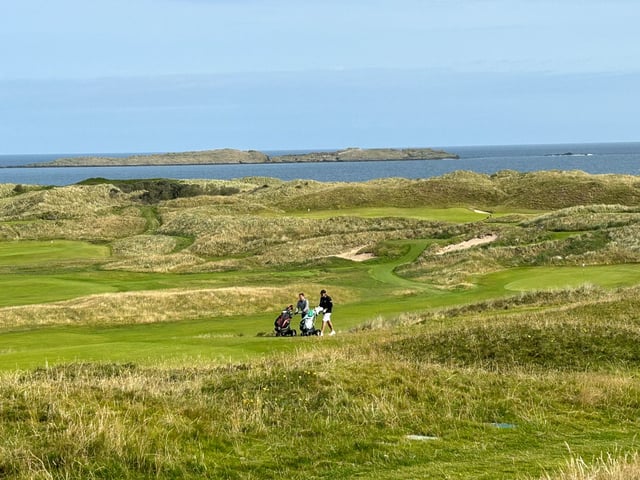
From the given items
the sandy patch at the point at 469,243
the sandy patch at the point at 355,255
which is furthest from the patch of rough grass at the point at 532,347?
the sandy patch at the point at 355,255

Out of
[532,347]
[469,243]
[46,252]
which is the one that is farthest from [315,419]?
[46,252]

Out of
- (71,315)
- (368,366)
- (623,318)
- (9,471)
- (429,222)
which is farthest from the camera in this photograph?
(429,222)

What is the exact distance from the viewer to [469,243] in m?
53.0

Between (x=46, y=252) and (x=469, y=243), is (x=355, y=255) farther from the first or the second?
(x=46, y=252)

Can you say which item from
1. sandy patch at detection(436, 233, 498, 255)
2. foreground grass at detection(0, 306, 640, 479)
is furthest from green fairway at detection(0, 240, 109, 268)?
foreground grass at detection(0, 306, 640, 479)

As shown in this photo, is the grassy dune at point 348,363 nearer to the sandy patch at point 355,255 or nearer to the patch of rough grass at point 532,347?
the patch of rough grass at point 532,347

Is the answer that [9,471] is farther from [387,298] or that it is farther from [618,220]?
[618,220]

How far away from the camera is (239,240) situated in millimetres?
66250

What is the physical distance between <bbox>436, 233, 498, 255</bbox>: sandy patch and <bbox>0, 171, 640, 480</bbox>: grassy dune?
0.23 metres

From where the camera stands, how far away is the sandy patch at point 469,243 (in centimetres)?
5112

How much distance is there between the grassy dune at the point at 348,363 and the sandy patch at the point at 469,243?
23 cm

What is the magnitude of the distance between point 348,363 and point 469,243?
126 feet

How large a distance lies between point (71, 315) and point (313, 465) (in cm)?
2496

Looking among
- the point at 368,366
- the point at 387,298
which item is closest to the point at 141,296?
the point at 387,298
